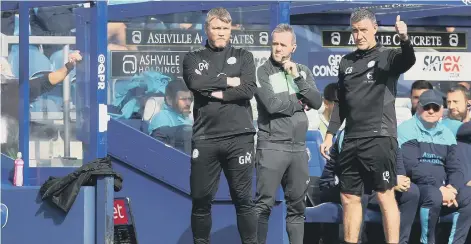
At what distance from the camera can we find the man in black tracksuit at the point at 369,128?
841 cm

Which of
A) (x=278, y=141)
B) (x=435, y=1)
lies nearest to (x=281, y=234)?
(x=278, y=141)

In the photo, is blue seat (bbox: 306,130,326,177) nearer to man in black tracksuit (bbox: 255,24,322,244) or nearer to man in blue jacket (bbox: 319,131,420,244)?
man in blue jacket (bbox: 319,131,420,244)

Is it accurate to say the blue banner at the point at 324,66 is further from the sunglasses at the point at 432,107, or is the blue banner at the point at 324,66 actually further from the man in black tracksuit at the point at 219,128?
the man in black tracksuit at the point at 219,128

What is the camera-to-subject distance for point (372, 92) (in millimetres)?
8469

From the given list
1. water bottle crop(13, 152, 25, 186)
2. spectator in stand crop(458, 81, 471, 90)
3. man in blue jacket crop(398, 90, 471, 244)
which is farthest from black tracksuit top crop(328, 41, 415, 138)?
spectator in stand crop(458, 81, 471, 90)

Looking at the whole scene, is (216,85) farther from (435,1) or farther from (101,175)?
(435,1)

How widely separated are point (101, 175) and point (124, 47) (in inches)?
63.7

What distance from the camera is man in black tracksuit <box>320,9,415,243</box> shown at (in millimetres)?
8414

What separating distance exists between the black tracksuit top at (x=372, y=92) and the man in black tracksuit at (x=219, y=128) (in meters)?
0.88

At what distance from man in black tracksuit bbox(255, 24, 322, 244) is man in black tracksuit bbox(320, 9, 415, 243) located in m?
0.33

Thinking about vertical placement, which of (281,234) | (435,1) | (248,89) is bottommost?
(281,234)

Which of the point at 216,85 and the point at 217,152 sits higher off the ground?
the point at 216,85

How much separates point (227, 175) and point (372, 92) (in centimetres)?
134

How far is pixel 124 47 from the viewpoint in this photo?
30.3 ft
